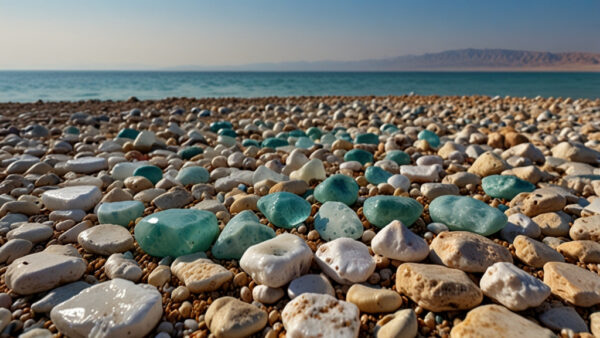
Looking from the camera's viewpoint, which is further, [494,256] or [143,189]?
[143,189]

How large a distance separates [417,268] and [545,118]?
506cm

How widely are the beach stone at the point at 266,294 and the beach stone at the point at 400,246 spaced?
0.41 m

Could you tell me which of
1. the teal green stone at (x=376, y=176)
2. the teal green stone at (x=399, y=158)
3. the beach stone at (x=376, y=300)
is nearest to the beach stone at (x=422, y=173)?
the teal green stone at (x=376, y=176)

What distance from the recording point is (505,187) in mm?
1874

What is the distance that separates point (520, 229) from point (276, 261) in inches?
41.3

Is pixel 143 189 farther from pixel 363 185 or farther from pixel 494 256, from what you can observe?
pixel 494 256

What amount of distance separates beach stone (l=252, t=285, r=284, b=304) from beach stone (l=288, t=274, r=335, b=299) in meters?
0.04

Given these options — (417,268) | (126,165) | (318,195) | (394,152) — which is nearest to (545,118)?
(394,152)

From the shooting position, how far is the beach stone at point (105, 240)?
4.53 feet

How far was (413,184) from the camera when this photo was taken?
84.6 inches

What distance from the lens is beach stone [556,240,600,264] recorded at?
127cm

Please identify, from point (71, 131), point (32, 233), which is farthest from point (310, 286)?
point (71, 131)

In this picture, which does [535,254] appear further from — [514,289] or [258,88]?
[258,88]

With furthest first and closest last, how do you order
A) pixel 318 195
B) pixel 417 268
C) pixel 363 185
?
pixel 363 185 < pixel 318 195 < pixel 417 268
